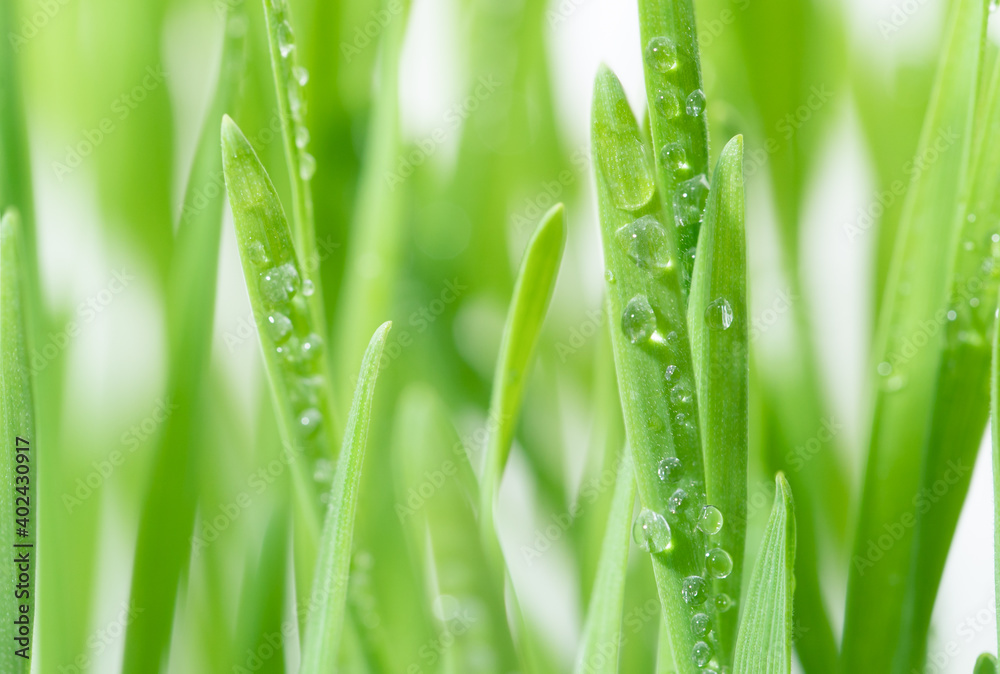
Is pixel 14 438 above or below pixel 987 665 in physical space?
above

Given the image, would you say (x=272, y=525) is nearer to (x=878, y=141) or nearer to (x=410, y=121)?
(x=410, y=121)

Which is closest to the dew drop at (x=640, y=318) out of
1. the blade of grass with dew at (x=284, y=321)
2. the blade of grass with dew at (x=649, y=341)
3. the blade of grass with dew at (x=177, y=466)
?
the blade of grass with dew at (x=649, y=341)

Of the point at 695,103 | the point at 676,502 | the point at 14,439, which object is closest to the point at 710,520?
the point at 676,502

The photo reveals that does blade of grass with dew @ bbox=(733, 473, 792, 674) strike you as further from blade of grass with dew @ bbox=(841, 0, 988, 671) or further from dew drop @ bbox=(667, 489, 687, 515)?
blade of grass with dew @ bbox=(841, 0, 988, 671)

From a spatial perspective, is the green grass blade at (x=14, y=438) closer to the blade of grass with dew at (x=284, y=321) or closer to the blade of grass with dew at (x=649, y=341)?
the blade of grass with dew at (x=284, y=321)

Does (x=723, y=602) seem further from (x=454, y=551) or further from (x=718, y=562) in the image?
(x=454, y=551)

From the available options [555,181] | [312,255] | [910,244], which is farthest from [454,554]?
[555,181]
